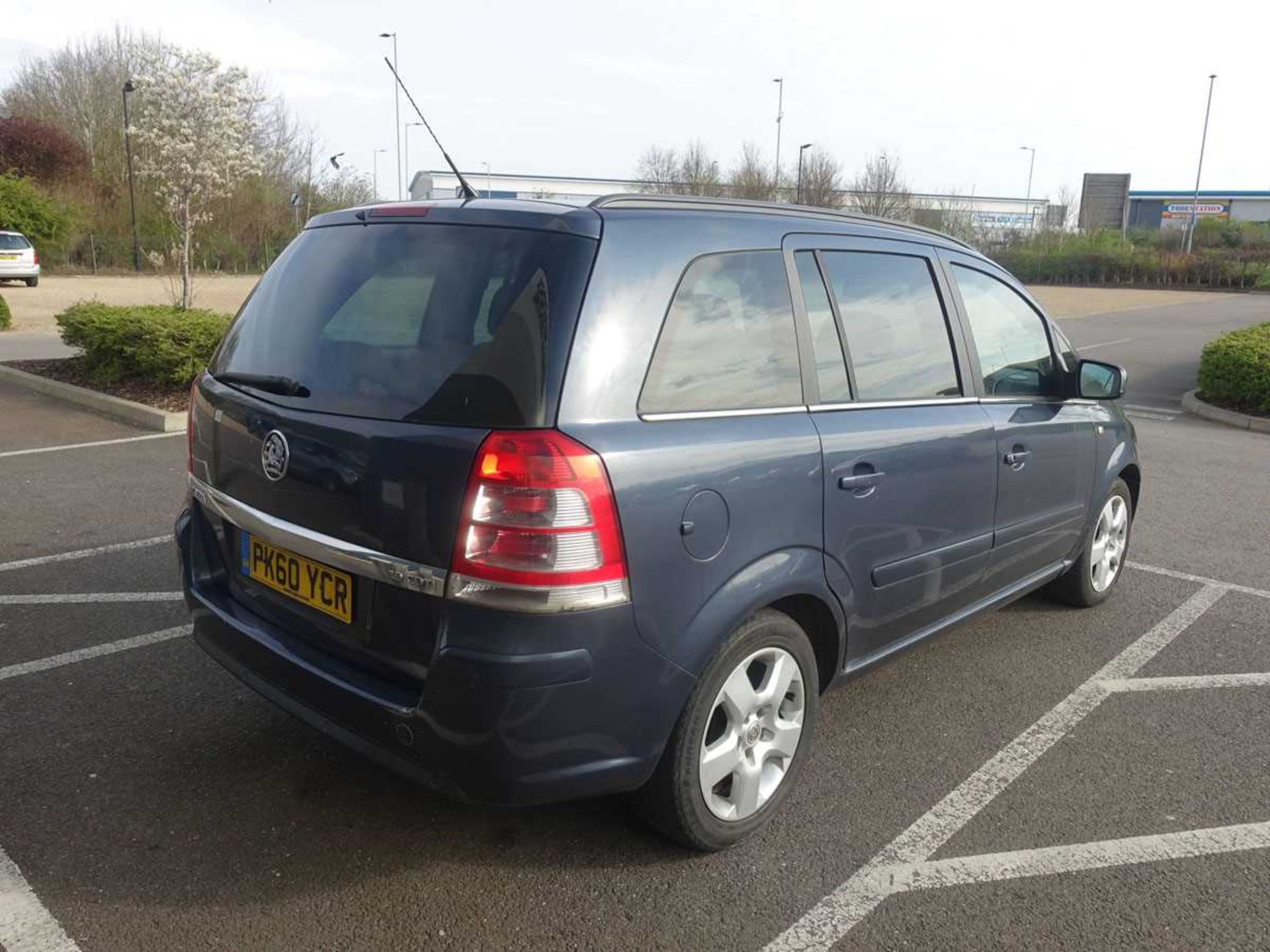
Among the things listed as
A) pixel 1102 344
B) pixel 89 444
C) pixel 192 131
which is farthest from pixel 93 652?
pixel 1102 344

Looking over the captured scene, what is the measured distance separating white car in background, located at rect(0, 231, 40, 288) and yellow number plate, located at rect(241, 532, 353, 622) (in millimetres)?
30630

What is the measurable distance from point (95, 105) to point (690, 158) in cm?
2738

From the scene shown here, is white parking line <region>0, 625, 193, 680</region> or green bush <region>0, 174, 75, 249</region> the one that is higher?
green bush <region>0, 174, 75, 249</region>

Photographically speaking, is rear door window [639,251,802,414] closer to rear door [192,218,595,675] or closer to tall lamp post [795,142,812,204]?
rear door [192,218,595,675]

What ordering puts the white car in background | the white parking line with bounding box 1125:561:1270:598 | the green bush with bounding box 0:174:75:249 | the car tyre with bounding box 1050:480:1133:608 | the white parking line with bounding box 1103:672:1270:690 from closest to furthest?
the white parking line with bounding box 1103:672:1270:690 < the car tyre with bounding box 1050:480:1133:608 < the white parking line with bounding box 1125:561:1270:598 < the white car in background < the green bush with bounding box 0:174:75:249

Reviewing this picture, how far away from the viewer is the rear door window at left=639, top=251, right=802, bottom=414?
2.60 m

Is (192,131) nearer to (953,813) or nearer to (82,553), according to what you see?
(82,553)

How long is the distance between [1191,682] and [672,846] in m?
2.52

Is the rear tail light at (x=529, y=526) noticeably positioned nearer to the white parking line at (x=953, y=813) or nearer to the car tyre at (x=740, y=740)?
the car tyre at (x=740, y=740)

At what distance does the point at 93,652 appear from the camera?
13.2 feet

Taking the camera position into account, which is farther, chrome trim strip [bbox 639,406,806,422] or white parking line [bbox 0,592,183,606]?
white parking line [bbox 0,592,183,606]

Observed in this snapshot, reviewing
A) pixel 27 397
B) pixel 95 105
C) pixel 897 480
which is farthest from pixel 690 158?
pixel 897 480

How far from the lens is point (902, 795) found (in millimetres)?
3199

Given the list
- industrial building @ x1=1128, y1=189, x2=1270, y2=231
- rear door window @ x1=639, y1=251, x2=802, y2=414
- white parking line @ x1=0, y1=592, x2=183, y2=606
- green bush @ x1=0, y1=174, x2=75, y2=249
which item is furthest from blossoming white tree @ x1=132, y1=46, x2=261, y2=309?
industrial building @ x1=1128, y1=189, x2=1270, y2=231
